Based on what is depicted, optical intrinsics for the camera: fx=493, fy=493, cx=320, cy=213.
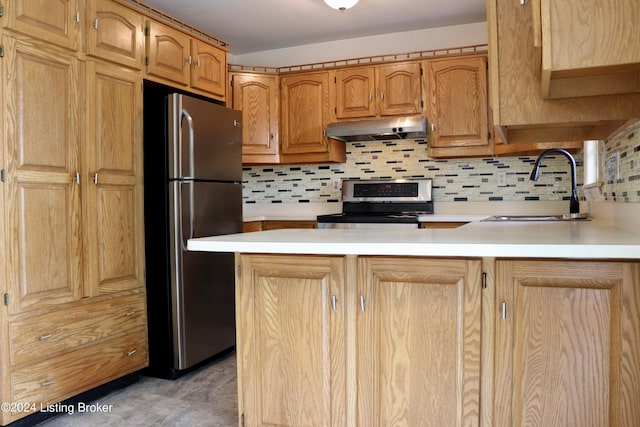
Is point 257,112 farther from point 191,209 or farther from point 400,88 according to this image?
point 191,209

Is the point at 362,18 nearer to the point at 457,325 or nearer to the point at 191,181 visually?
the point at 191,181

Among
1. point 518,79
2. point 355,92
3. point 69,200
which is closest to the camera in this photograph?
point 518,79

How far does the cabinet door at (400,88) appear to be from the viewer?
3.82 m

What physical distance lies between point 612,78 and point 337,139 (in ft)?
9.11

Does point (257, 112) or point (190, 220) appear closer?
point (190, 220)

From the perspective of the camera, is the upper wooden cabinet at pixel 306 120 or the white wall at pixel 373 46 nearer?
the white wall at pixel 373 46

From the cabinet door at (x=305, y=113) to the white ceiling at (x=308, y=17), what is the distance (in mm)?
389

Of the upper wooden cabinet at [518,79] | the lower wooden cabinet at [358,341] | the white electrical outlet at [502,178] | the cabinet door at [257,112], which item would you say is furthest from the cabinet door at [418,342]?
the cabinet door at [257,112]

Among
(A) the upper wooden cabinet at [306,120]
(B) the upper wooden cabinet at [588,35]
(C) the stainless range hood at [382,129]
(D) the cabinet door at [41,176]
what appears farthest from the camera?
(A) the upper wooden cabinet at [306,120]

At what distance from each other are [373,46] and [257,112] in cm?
114

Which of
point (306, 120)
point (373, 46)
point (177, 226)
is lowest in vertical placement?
point (177, 226)

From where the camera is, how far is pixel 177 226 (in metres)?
2.86

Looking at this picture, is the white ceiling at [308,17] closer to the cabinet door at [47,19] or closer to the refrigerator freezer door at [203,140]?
the refrigerator freezer door at [203,140]

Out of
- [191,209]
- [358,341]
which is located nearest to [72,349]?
[191,209]
